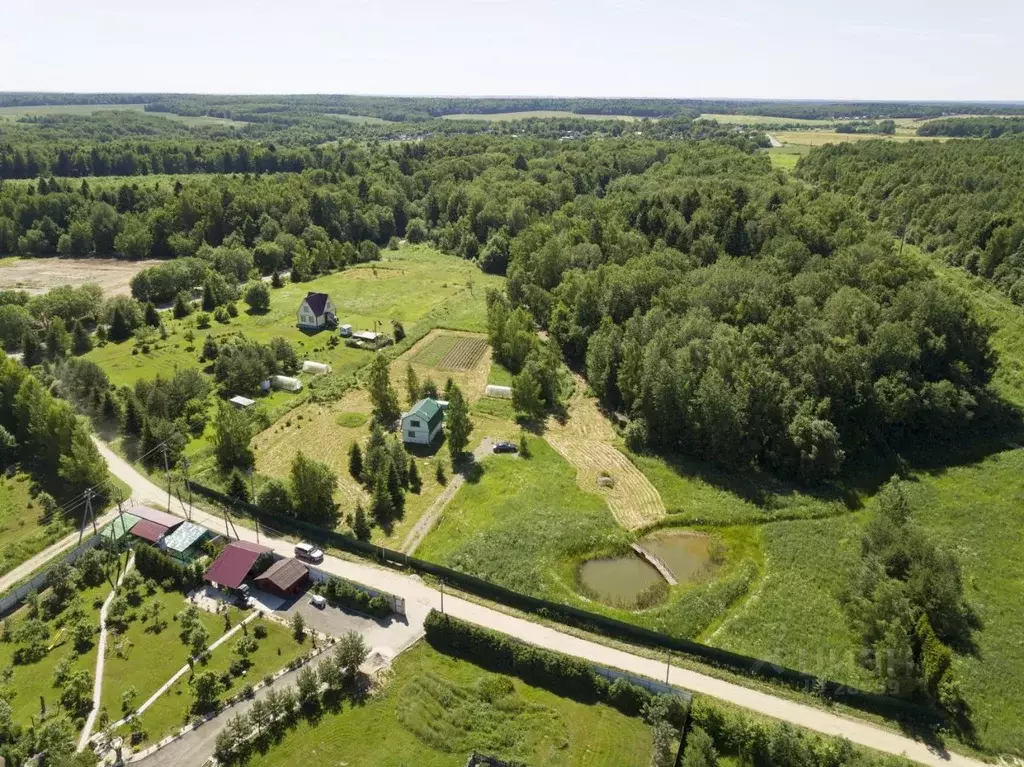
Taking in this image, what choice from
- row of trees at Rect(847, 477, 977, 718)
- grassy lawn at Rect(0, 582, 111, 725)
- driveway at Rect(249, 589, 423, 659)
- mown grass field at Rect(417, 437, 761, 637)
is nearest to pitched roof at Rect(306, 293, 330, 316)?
mown grass field at Rect(417, 437, 761, 637)

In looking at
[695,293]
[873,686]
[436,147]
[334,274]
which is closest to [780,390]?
[695,293]

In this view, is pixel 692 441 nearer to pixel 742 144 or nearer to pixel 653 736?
pixel 653 736

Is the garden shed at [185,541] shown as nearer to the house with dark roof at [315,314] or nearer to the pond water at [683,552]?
the pond water at [683,552]

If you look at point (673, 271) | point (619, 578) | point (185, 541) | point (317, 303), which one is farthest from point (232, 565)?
point (673, 271)

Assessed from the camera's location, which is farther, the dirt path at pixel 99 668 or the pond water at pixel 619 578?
the pond water at pixel 619 578

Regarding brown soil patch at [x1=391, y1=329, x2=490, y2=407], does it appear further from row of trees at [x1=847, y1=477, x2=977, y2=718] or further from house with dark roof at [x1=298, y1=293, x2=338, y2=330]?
row of trees at [x1=847, y1=477, x2=977, y2=718]

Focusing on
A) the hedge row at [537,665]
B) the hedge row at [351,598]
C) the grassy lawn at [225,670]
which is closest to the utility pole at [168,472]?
the grassy lawn at [225,670]
